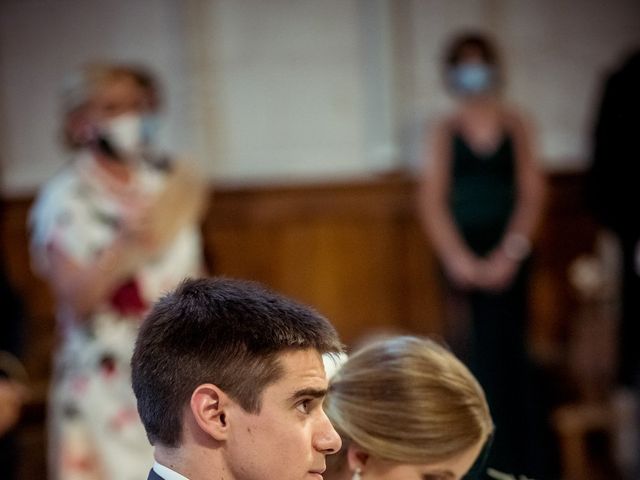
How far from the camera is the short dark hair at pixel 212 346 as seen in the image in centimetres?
175

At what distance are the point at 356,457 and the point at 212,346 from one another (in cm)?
55

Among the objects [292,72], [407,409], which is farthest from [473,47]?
[407,409]

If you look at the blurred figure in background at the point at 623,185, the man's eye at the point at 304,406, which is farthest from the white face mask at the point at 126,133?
the man's eye at the point at 304,406

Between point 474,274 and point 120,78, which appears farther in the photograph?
point 474,274

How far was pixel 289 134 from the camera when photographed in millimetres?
6410

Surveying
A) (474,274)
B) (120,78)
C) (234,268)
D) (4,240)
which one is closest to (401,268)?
(234,268)

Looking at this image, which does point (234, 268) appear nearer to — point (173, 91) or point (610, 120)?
point (173, 91)

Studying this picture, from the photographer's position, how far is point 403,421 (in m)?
2.22

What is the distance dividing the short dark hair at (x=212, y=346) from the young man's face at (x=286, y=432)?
0.05 feet

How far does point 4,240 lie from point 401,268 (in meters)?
1.92

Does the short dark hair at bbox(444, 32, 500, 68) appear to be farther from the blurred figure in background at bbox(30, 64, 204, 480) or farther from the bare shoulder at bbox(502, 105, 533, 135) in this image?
the blurred figure in background at bbox(30, 64, 204, 480)

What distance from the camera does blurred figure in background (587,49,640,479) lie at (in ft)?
14.1

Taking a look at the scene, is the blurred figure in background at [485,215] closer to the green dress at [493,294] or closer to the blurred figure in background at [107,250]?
the green dress at [493,294]

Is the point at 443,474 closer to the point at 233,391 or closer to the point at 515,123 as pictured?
the point at 233,391
